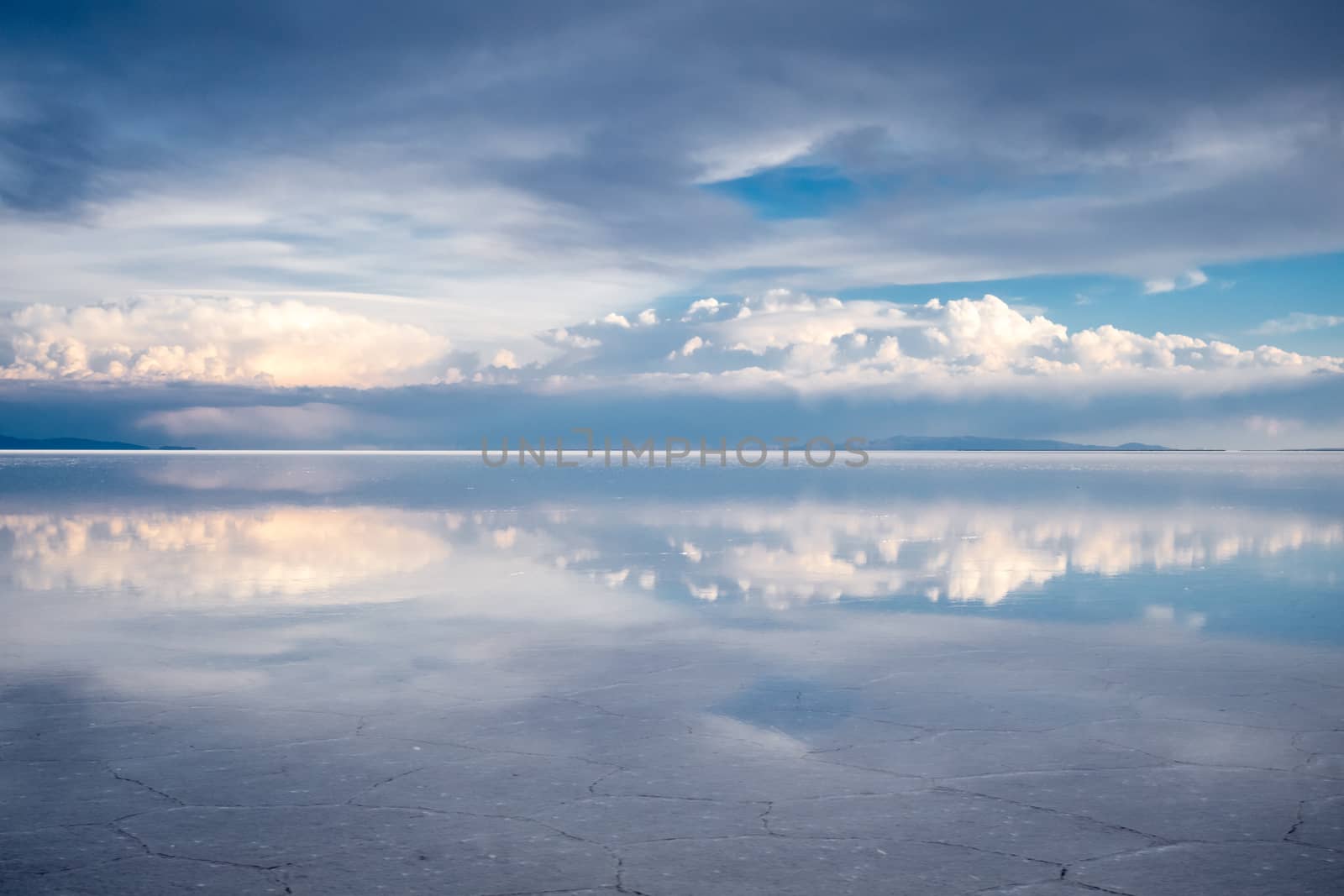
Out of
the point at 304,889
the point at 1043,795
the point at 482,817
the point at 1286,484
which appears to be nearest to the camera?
the point at 304,889

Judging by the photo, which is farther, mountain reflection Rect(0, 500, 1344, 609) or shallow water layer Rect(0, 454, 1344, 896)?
mountain reflection Rect(0, 500, 1344, 609)

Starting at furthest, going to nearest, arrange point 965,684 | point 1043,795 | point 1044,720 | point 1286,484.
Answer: point 1286,484
point 965,684
point 1044,720
point 1043,795

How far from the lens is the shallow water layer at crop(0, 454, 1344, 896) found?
222 inches

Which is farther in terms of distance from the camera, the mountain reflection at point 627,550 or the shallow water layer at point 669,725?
the mountain reflection at point 627,550

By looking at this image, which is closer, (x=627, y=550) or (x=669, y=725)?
(x=669, y=725)

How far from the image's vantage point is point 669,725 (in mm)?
8273

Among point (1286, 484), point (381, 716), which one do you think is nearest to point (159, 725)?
point (381, 716)

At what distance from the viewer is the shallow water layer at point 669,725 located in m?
5.64

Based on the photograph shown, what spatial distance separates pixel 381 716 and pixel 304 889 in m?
3.34

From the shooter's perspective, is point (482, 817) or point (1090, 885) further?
point (482, 817)

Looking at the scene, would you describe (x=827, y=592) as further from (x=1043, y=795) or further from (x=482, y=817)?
(x=482, y=817)

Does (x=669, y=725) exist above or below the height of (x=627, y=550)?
below

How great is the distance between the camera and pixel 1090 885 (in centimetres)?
531

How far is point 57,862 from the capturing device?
5.55 meters
